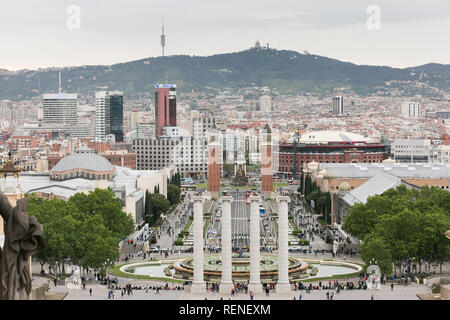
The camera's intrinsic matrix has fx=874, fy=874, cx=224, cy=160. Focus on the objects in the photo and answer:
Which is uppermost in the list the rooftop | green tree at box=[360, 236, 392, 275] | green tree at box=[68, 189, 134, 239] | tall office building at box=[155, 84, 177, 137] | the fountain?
tall office building at box=[155, 84, 177, 137]

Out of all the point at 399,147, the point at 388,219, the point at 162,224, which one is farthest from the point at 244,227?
the point at 399,147

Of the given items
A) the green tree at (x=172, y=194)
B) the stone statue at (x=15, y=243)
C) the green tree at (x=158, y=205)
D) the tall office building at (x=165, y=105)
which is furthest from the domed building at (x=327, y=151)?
the stone statue at (x=15, y=243)

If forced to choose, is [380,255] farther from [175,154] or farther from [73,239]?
[175,154]

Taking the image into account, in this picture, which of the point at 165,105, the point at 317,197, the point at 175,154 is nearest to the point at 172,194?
the point at 317,197

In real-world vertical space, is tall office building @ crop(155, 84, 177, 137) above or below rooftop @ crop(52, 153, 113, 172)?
above

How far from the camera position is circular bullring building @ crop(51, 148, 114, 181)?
7000 cm

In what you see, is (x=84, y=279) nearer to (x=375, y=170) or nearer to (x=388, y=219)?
(x=388, y=219)

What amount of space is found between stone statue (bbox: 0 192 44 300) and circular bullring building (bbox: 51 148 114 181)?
55511 mm

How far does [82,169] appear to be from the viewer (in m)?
70.7

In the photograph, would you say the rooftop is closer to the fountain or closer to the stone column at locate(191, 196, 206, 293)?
the fountain

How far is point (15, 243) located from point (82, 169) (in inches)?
2238

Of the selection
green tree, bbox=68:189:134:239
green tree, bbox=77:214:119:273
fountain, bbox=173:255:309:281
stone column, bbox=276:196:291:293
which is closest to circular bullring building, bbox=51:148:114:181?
green tree, bbox=68:189:134:239

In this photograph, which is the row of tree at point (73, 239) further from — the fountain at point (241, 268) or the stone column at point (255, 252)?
the stone column at point (255, 252)

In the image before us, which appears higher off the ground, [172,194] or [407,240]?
[407,240]
